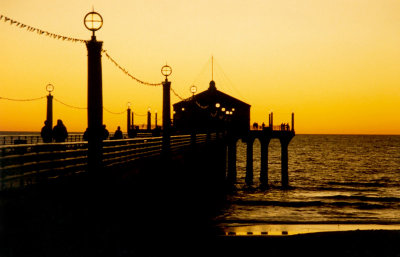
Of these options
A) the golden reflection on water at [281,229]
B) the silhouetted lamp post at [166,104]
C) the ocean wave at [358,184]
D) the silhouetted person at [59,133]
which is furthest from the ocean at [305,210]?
the silhouetted person at [59,133]

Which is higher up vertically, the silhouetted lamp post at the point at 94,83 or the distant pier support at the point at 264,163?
the silhouetted lamp post at the point at 94,83

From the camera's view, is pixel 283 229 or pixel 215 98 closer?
pixel 283 229

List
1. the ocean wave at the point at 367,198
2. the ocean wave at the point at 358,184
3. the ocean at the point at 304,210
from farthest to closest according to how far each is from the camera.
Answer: the ocean wave at the point at 358,184
the ocean wave at the point at 367,198
the ocean at the point at 304,210

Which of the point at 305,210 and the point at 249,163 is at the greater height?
the point at 249,163

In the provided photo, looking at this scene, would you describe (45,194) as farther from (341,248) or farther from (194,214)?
(194,214)

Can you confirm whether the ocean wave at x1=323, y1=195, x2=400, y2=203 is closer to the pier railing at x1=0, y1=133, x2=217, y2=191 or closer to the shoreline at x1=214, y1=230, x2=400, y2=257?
the shoreline at x1=214, y1=230, x2=400, y2=257

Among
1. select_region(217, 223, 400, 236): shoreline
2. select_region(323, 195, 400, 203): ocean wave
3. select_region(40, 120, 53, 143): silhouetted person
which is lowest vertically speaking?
select_region(323, 195, 400, 203): ocean wave

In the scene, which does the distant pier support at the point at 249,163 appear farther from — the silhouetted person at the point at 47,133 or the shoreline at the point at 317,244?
the silhouetted person at the point at 47,133

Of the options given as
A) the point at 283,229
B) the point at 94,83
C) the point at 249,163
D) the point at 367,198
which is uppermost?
the point at 94,83

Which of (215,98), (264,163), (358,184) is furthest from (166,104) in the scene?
(215,98)

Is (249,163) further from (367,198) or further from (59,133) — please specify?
(59,133)

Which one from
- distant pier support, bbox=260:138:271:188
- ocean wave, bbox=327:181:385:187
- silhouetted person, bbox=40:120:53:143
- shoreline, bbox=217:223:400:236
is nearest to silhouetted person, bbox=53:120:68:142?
silhouetted person, bbox=40:120:53:143

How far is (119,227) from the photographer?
13.1 meters

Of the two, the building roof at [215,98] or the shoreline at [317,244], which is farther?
the building roof at [215,98]
